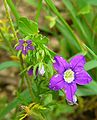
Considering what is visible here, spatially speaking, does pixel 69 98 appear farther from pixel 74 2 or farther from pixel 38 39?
pixel 74 2

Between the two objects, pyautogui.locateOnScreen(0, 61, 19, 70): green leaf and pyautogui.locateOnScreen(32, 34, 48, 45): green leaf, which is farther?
pyautogui.locateOnScreen(0, 61, 19, 70): green leaf

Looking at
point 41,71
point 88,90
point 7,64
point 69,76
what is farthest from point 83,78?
point 7,64

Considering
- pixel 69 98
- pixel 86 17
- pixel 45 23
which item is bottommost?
pixel 69 98

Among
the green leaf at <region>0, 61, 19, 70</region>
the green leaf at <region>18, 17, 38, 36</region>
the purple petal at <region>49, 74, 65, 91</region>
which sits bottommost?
the purple petal at <region>49, 74, 65, 91</region>

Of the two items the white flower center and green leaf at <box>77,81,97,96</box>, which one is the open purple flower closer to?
the white flower center

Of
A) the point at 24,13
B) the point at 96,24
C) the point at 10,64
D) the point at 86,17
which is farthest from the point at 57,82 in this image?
the point at 24,13

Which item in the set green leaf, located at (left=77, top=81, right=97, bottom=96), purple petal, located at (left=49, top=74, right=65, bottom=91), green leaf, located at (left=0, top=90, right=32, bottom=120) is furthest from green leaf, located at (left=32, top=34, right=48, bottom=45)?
green leaf, located at (left=77, top=81, right=97, bottom=96)
